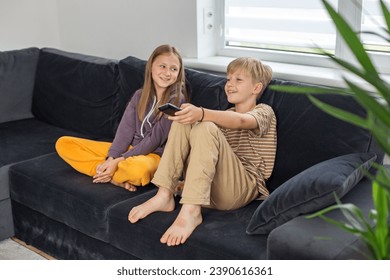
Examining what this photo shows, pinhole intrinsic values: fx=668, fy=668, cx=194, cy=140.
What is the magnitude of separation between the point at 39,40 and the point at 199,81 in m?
1.77

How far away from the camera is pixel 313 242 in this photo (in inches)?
77.9

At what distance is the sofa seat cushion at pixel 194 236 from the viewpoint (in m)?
2.27

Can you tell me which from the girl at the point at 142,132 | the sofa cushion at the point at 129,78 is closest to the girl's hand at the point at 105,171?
the girl at the point at 142,132

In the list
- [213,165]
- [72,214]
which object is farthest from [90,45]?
[213,165]

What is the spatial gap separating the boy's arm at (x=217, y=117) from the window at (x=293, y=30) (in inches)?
29.5

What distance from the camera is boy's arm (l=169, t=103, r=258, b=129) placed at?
2.52 m

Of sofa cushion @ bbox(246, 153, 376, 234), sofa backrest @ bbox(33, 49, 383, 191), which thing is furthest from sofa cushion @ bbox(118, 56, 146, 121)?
sofa cushion @ bbox(246, 153, 376, 234)

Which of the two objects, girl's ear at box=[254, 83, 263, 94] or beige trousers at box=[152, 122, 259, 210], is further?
girl's ear at box=[254, 83, 263, 94]

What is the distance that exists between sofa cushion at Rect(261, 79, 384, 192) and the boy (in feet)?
0.14

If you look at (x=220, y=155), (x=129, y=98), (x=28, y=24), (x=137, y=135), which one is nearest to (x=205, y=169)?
(x=220, y=155)

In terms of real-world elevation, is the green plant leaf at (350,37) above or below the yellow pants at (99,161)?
above

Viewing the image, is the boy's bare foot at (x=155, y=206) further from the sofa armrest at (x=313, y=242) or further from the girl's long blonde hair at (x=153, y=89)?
the sofa armrest at (x=313, y=242)

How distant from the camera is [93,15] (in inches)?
167

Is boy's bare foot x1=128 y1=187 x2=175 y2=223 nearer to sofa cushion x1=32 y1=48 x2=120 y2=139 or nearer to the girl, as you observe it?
the girl
